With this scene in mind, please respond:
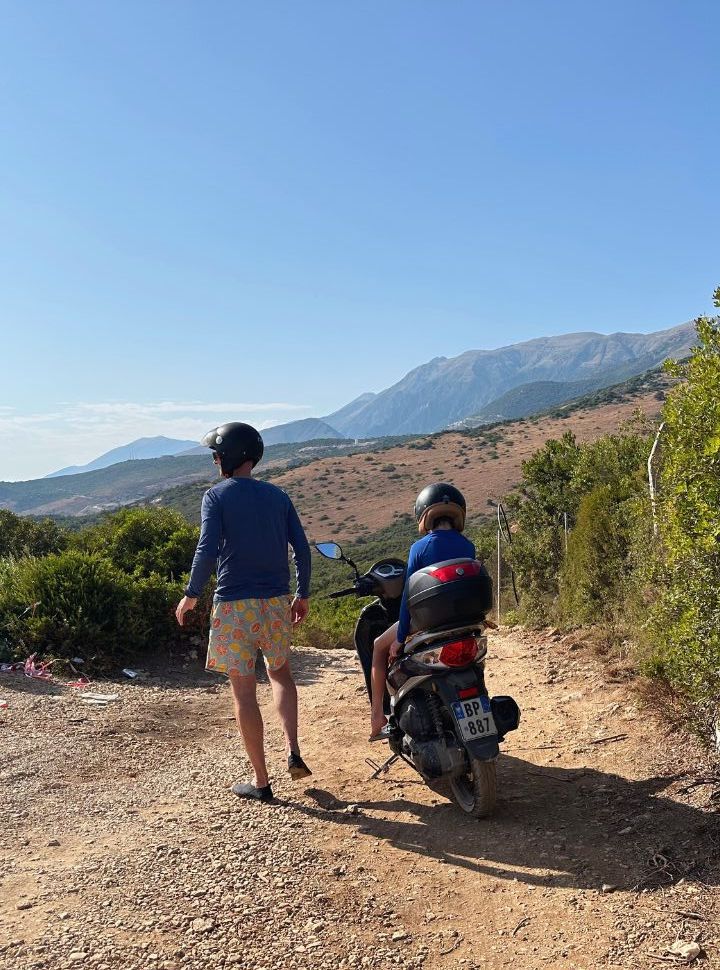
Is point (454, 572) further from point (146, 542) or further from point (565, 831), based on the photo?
point (146, 542)

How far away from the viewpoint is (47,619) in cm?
762

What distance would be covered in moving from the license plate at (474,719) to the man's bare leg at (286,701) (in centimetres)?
116

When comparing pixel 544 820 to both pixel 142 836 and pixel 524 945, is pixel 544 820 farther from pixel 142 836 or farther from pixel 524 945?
pixel 142 836

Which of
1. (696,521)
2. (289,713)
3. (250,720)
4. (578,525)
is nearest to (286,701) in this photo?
(289,713)

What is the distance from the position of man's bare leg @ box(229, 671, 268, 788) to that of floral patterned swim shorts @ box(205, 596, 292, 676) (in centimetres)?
9

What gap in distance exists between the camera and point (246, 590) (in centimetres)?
429

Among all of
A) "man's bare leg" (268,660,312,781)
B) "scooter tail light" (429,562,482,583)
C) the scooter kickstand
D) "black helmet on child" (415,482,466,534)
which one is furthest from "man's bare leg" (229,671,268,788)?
"black helmet on child" (415,482,466,534)

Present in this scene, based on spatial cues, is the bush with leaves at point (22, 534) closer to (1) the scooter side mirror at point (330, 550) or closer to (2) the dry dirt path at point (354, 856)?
(2) the dry dirt path at point (354, 856)

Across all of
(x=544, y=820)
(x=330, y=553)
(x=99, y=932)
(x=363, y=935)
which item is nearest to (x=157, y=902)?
(x=99, y=932)

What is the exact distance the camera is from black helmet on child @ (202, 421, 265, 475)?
4512mm

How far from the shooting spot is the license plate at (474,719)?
380cm

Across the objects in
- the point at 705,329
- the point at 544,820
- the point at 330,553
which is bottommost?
the point at 544,820

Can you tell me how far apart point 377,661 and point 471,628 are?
2.74 ft

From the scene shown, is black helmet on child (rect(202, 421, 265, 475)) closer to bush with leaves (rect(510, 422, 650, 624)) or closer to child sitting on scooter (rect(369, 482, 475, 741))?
child sitting on scooter (rect(369, 482, 475, 741))
